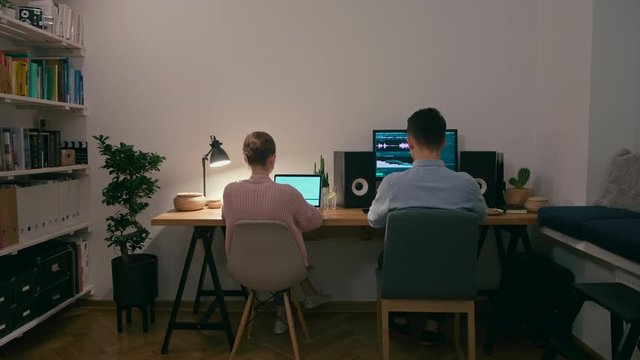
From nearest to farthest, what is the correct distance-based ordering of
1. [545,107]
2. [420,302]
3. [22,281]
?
[420,302] → [22,281] → [545,107]

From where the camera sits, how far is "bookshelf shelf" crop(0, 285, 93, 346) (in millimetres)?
2432

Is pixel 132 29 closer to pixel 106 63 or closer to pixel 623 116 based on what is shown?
pixel 106 63

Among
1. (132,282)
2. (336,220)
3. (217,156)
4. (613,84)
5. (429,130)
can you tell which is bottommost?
(132,282)

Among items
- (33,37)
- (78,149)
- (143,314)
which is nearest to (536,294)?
(143,314)

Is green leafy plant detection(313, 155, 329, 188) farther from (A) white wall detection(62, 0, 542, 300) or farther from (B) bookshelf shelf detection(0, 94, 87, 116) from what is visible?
(B) bookshelf shelf detection(0, 94, 87, 116)

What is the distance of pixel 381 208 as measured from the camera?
81.7 inches

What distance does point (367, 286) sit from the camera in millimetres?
3266

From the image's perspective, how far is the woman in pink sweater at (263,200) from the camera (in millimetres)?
2193

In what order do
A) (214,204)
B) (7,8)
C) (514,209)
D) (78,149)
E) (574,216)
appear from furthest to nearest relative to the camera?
(78,149), (214,204), (514,209), (7,8), (574,216)

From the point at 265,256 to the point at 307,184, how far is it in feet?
3.07

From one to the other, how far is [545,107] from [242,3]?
2.26m

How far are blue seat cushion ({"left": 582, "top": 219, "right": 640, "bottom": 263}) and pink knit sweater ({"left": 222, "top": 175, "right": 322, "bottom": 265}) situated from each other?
142cm

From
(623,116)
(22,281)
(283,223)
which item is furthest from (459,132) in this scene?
(22,281)

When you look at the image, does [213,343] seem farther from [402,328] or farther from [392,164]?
[392,164]
